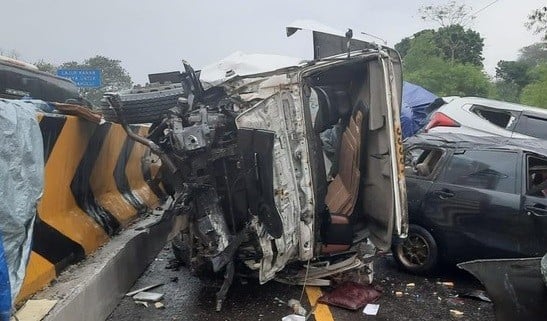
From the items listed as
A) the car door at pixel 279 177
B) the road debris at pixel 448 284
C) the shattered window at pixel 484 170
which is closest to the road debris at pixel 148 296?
the car door at pixel 279 177

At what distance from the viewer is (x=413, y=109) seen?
35.6 ft

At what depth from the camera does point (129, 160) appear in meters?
6.21

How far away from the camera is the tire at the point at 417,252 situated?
5.39 meters

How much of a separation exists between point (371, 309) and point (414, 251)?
1.38 metres

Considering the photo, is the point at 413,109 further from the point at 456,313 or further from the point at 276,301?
the point at 276,301

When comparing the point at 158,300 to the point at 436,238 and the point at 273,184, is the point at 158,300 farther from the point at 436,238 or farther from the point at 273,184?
the point at 436,238

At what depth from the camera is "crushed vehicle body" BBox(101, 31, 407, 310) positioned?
13.5 feet

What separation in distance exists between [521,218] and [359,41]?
2.36 meters

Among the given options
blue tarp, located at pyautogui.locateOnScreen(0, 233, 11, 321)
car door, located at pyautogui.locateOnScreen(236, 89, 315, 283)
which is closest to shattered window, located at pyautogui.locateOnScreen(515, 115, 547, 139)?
car door, located at pyautogui.locateOnScreen(236, 89, 315, 283)

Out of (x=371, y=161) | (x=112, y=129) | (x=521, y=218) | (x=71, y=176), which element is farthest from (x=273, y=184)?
(x=521, y=218)

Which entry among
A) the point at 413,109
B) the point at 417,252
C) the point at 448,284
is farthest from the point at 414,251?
the point at 413,109

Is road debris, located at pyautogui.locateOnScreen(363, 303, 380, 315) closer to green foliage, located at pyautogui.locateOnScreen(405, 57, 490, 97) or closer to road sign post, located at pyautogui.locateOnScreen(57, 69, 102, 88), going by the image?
road sign post, located at pyautogui.locateOnScreen(57, 69, 102, 88)

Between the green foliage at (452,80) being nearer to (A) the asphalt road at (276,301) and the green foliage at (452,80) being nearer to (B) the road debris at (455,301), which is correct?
(A) the asphalt road at (276,301)

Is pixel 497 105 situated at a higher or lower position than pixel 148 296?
higher
